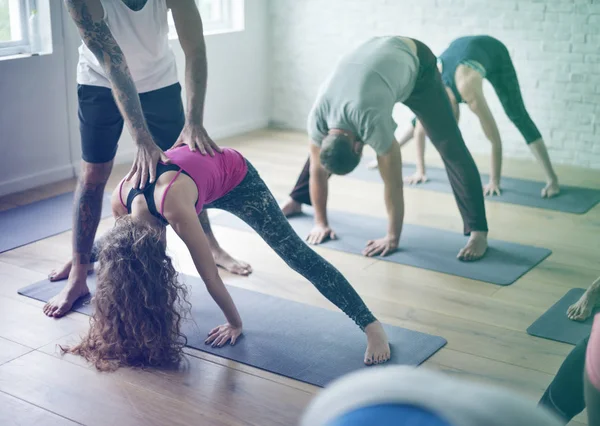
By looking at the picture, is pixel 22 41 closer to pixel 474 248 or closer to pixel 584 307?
pixel 474 248

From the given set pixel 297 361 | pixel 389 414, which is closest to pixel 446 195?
pixel 297 361

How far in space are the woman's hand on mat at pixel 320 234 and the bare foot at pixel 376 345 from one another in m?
1.17

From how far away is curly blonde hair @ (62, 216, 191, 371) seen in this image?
2227 millimetres

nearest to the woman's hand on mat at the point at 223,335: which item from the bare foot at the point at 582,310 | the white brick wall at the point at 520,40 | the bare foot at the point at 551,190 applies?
the bare foot at the point at 582,310

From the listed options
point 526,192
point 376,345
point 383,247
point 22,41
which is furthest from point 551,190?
point 22,41

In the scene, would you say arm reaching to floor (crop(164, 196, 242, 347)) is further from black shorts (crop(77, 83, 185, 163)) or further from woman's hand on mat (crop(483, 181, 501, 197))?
woman's hand on mat (crop(483, 181, 501, 197))

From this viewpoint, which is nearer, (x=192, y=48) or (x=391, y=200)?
(x=192, y=48)

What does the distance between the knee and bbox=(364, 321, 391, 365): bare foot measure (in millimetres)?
1207

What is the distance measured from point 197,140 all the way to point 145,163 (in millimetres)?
251

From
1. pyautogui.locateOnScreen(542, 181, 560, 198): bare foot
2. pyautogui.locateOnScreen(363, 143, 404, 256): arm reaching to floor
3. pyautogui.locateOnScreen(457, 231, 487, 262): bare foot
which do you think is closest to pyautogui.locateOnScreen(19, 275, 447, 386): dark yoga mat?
pyautogui.locateOnScreen(363, 143, 404, 256): arm reaching to floor

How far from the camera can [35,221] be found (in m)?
3.87

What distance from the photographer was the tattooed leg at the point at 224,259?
323 cm

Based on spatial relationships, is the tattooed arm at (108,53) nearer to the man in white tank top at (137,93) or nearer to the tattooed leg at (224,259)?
the man in white tank top at (137,93)

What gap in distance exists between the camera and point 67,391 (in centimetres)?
229
